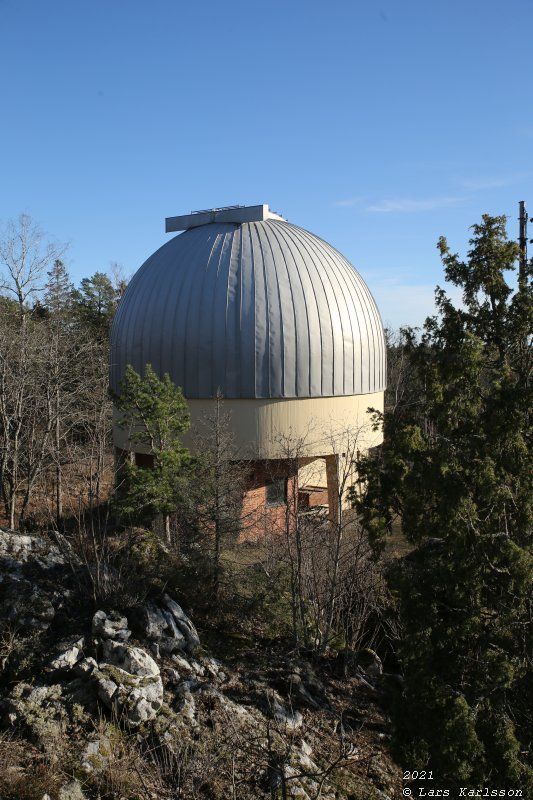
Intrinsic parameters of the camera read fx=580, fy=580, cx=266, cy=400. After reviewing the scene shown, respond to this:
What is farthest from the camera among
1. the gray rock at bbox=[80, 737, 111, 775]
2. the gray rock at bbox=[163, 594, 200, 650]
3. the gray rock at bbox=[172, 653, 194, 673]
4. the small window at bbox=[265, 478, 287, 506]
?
the small window at bbox=[265, 478, 287, 506]

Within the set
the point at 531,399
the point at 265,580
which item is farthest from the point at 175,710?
the point at 531,399

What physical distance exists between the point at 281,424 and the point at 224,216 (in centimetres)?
936

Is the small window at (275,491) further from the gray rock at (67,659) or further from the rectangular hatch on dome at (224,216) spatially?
the gray rock at (67,659)

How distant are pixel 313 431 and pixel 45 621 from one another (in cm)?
1276

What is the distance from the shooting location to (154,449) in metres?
15.6

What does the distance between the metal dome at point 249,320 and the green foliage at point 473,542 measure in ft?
37.3

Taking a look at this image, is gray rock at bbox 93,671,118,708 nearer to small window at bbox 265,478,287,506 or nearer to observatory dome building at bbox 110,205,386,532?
observatory dome building at bbox 110,205,386,532

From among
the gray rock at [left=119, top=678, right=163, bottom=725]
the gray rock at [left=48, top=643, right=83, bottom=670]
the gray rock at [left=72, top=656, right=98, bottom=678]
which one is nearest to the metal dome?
the gray rock at [left=48, top=643, right=83, bottom=670]

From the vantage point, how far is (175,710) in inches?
328

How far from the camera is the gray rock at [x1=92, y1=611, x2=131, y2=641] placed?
357 inches

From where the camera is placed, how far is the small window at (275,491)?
68.7ft

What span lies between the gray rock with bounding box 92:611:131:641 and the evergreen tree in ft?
13.2

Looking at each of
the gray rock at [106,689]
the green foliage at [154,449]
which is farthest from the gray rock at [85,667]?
the green foliage at [154,449]

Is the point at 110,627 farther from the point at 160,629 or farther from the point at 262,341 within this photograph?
the point at 262,341
